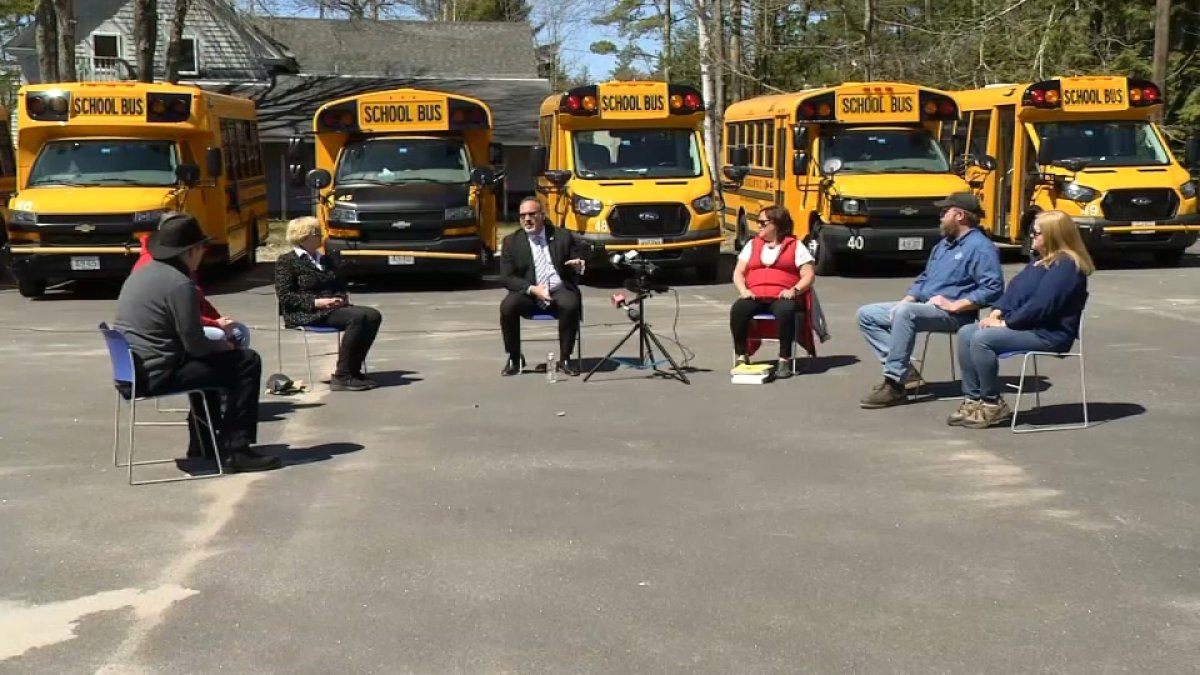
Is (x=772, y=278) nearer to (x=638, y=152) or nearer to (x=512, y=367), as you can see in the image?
(x=512, y=367)

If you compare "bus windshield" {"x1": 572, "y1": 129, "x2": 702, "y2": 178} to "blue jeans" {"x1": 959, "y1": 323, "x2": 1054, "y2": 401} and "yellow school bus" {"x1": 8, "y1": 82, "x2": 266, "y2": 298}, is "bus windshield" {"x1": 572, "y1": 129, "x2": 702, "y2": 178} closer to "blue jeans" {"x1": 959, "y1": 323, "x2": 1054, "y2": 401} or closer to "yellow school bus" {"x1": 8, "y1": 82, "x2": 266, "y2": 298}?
"yellow school bus" {"x1": 8, "y1": 82, "x2": 266, "y2": 298}

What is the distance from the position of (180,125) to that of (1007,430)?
42.6 feet

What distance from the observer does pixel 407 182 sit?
719 inches

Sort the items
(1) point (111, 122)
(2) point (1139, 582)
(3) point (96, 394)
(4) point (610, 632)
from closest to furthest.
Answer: (4) point (610, 632), (2) point (1139, 582), (3) point (96, 394), (1) point (111, 122)

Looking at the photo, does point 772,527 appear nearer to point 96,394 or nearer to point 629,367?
point 629,367

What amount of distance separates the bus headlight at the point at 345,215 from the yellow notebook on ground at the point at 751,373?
843 cm

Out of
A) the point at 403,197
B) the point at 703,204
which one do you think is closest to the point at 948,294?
the point at 703,204

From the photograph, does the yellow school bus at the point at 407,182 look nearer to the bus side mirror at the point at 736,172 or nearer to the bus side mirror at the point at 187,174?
the bus side mirror at the point at 187,174

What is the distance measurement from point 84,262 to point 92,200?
807 millimetres

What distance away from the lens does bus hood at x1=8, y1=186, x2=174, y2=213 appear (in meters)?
17.2

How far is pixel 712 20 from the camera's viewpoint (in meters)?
34.8

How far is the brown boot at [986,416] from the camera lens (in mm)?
8422

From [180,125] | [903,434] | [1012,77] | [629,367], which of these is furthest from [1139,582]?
[1012,77]

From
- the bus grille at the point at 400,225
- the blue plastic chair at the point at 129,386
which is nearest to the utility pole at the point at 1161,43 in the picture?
the bus grille at the point at 400,225
